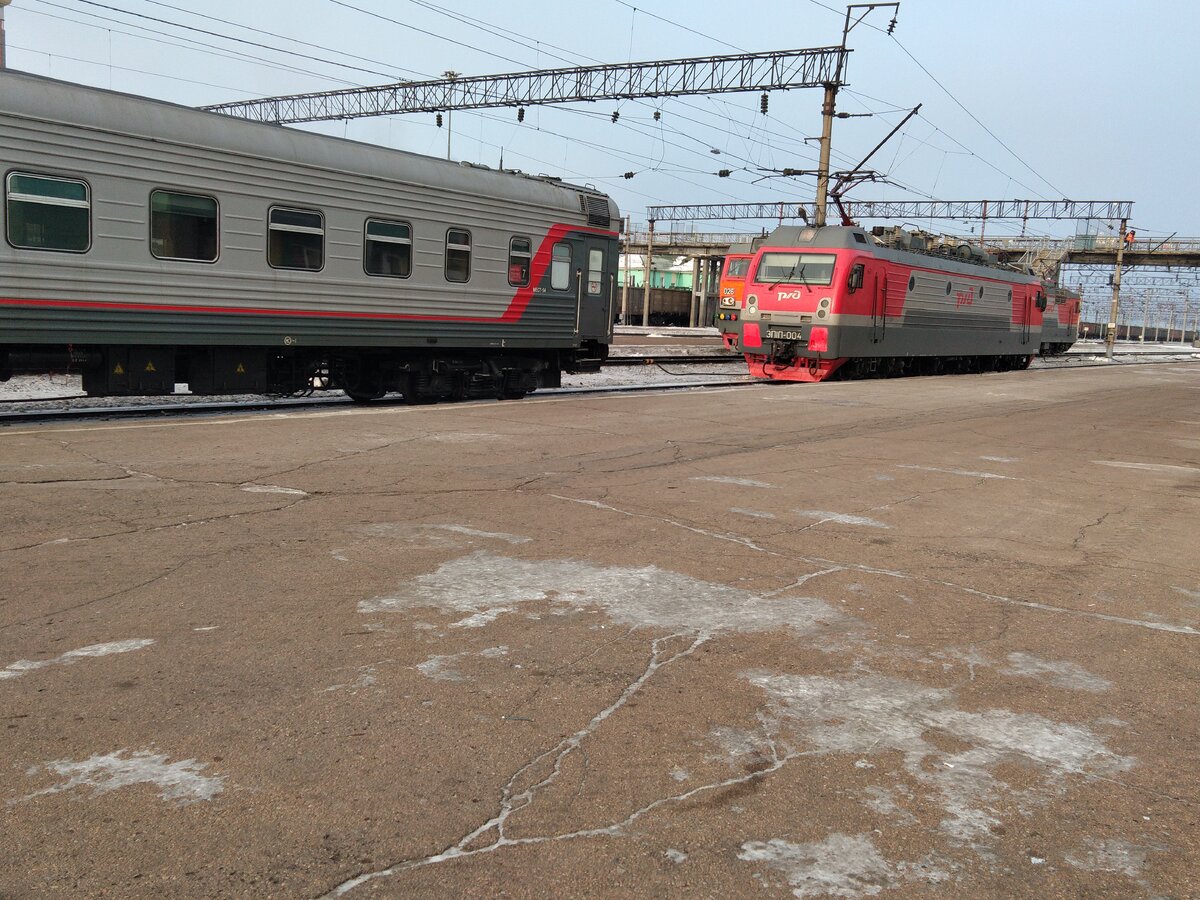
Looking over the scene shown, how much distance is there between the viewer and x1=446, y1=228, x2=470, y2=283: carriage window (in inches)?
593

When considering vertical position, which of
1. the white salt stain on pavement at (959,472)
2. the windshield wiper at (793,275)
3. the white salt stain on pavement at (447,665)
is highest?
the windshield wiper at (793,275)

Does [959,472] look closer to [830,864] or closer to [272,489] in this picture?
[272,489]

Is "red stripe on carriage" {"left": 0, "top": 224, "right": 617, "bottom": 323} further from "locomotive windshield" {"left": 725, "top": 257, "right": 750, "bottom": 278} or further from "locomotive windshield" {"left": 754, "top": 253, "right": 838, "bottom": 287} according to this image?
"locomotive windshield" {"left": 725, "top": 257, "right": 750, "bottom": 278}

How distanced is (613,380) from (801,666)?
1796 centimetres

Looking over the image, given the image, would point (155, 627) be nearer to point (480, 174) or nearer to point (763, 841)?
point (763, 841)

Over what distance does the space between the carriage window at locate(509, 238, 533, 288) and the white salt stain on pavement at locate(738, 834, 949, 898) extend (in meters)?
13.8

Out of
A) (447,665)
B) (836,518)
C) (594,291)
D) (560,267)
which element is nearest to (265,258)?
(560,267)

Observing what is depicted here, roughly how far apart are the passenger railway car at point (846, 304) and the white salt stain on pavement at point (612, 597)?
18038 millimetres

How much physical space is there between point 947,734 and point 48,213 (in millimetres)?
10686

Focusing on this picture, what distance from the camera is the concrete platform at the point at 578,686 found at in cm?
284

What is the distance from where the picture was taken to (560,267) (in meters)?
17.0

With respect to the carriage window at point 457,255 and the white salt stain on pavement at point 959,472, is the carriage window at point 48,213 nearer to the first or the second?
the carriage window at point 457,255

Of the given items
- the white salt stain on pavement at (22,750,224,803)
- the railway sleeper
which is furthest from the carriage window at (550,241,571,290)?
the white salt stain on pavement at (22,750,224,803)

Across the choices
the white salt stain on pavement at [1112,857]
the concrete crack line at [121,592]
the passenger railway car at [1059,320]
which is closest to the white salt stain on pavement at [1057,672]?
the white salt stain on pavement at [1112,857]
